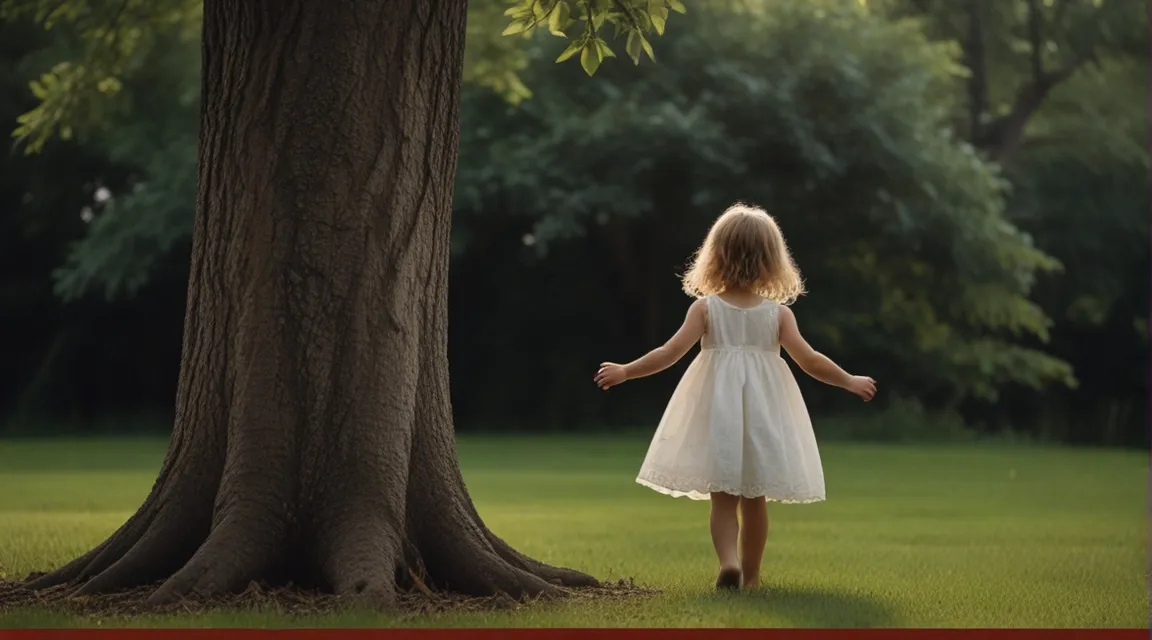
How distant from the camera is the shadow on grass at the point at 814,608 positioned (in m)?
5.51

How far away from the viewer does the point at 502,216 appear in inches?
990

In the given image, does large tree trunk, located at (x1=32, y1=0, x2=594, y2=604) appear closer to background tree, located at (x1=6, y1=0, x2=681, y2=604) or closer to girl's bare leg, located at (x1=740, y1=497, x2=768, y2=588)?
background tree, located at (x1=6, y1=0, x2=681, y2=604)

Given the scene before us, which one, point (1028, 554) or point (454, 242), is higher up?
point (454, 242)

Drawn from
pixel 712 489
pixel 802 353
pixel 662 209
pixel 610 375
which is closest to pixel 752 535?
pixel 712 489

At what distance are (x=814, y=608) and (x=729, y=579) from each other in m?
0.43

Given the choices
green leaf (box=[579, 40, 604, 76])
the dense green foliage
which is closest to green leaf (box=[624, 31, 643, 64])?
green leaf (box=[579, 40, 604, 76])

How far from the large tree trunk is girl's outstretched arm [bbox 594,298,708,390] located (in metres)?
0.71

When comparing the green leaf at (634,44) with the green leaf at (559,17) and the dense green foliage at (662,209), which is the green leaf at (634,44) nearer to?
the green leaf at (559,17)

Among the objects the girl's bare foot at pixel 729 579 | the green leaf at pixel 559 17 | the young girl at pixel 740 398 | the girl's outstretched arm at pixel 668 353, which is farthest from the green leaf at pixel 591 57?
the girl's bare foot at pixel 729 579

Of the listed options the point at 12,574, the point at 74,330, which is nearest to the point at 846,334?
the point at 74,330

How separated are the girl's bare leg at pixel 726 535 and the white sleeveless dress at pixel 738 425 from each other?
91 mm

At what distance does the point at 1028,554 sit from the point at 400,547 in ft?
14.9

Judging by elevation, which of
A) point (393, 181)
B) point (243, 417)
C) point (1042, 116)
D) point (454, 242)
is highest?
point (1042, 116)

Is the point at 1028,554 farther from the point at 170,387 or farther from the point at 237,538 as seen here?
the point at 170,387
